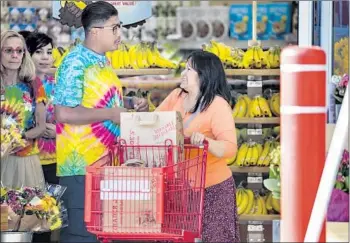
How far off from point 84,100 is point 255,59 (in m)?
2.81

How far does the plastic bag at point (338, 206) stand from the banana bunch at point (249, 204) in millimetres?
882

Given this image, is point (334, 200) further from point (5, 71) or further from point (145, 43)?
point (5, 71)

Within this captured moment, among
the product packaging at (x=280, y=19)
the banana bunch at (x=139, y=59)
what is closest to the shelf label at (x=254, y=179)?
the banana bunch at (x=139, y=59)

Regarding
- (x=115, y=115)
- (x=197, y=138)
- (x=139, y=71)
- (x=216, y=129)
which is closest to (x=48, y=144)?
(x=139, y=71)

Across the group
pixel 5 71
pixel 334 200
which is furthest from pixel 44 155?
pixel 334 200

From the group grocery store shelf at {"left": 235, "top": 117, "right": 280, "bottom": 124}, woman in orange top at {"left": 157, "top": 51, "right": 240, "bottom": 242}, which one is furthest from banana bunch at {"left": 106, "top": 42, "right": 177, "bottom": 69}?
woman in orange top at {"left": 157, "top": 51, "right": 240, "bottom": 242}

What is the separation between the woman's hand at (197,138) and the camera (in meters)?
6.16

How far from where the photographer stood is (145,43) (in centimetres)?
905

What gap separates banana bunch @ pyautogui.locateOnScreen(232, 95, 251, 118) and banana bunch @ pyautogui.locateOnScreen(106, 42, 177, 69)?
0.69 m

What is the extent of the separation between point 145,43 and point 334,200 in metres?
2.01

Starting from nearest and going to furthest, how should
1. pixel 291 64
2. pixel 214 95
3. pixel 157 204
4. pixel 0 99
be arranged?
pixel 291 64 → pixel 157 204 → pixel 214 95 → pixel 0 99

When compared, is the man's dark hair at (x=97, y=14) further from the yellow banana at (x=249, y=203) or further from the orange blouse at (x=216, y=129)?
the yellow banana at (x=249, y=203)

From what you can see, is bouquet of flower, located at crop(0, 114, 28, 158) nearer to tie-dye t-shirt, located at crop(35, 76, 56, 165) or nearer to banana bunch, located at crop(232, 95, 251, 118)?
tie-dye t-shirt, located at crop(35, 76, 56, 165)

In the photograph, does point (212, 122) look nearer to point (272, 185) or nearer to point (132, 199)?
point (272, 185)
